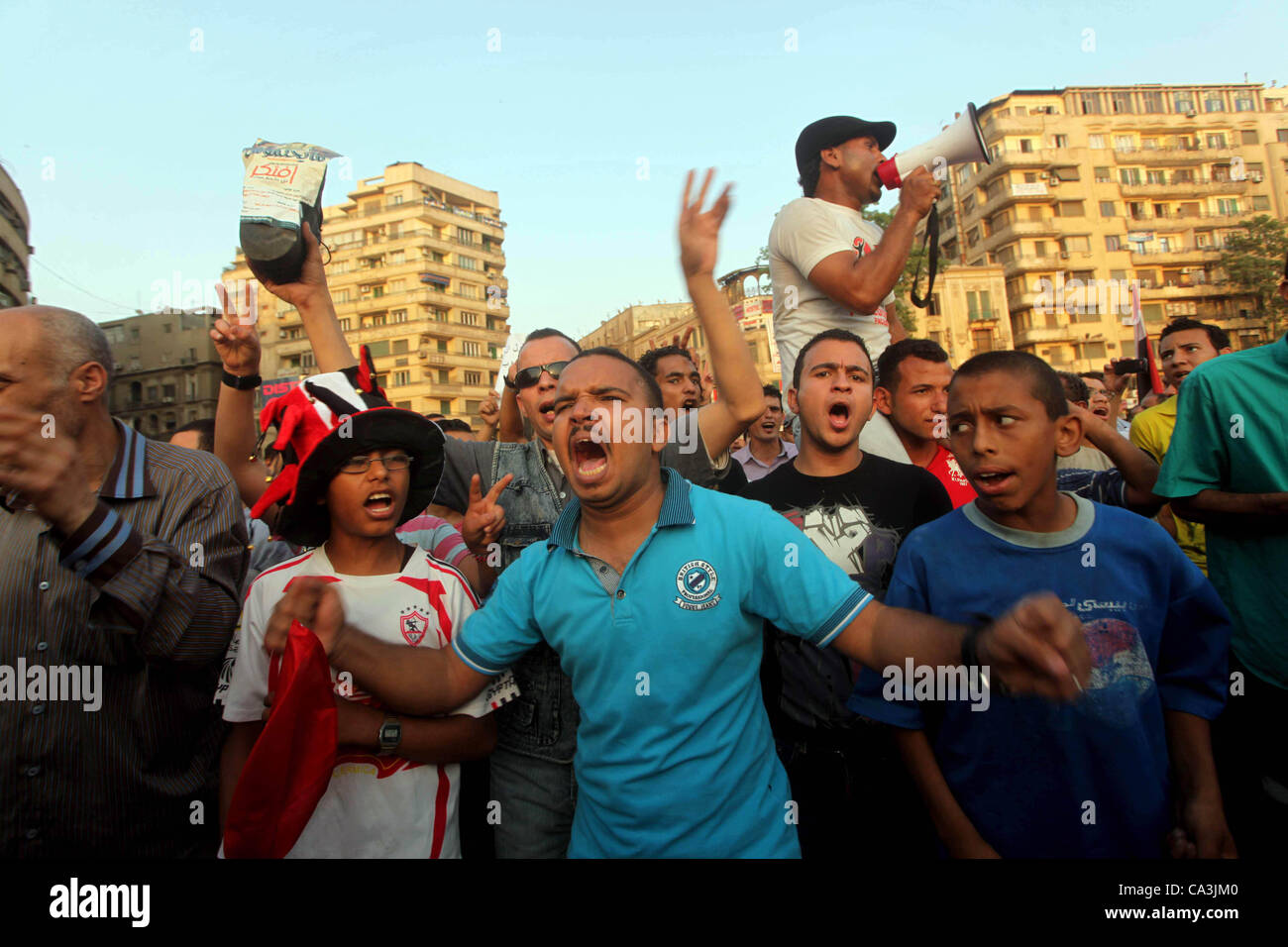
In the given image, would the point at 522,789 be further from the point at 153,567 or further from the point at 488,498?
the point at 153,567

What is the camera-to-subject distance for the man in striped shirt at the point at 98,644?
2078mm

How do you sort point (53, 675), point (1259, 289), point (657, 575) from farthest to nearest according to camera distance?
1. point (1259, 289)
2. point (53, 675)
3. point (657, 575)

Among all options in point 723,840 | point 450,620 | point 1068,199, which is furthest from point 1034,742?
point 1068,199

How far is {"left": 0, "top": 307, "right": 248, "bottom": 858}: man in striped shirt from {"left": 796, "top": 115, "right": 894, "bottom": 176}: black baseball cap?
3398 mm

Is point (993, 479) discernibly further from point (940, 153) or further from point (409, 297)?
point (409, 297)

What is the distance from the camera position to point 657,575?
2.00m

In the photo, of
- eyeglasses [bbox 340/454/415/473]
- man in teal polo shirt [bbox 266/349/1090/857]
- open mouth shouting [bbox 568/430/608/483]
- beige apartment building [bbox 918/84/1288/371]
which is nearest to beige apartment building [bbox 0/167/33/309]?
eyeglasses [bbox 340/454/415/473]

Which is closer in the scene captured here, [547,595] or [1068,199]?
[547,595]

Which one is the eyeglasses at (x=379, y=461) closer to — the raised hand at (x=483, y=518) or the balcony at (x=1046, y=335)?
the raised hand at (x=483, y=518)

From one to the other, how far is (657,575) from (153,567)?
1.43m

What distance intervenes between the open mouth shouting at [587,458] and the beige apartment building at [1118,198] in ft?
204

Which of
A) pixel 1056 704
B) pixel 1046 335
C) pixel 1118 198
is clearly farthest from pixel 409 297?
pixel 1056 704

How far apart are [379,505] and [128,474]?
83cm

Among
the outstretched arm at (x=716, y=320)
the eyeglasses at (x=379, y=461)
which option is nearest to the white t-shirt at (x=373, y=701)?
the eyeglasses at (x=379, y=461)
